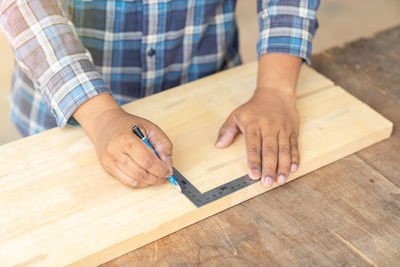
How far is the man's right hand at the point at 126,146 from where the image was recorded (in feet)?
3.59

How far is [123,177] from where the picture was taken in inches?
43.6

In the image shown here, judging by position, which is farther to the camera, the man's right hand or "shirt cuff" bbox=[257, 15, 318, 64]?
"shirt cuff" bbox=[257, 15, 318, 64]

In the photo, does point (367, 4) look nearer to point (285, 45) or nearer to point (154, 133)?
point (285, 45)

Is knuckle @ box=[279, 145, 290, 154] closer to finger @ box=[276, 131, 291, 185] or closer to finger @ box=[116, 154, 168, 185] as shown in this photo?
finger @ box=[276, 131, 291, 185]

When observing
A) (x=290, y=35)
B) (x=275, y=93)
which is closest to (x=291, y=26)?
(x=290, y=35)

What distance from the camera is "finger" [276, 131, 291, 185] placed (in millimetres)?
1183

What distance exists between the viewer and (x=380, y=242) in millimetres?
1040

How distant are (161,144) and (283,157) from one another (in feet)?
0.98

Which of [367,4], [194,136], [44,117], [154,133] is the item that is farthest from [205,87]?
[367,4]

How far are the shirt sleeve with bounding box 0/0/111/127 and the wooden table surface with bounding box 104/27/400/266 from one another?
1.39 ft

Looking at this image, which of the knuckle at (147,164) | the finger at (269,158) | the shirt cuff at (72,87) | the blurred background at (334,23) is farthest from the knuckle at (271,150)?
the blurred background at (334,23)

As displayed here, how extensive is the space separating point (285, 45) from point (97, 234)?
0.77 m

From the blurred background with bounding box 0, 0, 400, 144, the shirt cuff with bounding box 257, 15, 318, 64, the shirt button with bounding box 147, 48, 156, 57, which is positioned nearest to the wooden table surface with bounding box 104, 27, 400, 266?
the shirt cuff with bounding box 257, 15, 318, 64

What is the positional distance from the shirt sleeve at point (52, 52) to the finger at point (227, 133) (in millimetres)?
314
